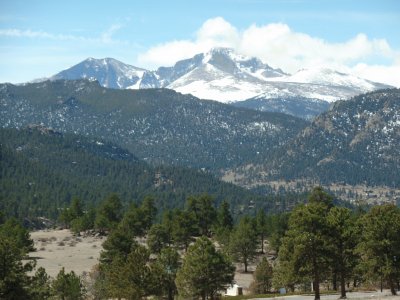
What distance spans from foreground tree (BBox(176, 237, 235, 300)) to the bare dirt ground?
3952cm

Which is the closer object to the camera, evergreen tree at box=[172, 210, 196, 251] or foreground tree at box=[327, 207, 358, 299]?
foreground tree at box=[327, 207, 358, 299]

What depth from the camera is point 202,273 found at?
271 ft

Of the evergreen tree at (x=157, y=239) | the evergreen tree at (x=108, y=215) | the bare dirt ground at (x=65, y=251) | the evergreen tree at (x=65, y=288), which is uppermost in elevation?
the evergreen tree at (x=108, y=215)

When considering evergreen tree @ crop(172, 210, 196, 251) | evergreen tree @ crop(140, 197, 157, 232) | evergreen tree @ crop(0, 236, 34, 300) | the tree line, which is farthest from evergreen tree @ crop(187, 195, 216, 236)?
evergreen tree @ crop(0, 236, 34, 300)

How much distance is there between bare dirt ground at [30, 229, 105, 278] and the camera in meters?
128

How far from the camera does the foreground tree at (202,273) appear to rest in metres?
82.2

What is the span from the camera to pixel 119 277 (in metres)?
79.4

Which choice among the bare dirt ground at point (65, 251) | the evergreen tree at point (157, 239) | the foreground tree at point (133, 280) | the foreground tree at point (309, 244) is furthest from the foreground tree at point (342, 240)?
the evergreen tree at point (157, 239)

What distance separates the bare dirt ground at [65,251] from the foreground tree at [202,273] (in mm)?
39522

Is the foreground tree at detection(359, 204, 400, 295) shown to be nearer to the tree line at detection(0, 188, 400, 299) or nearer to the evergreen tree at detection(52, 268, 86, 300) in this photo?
the tree line at detection(0, 188, 400, 299)

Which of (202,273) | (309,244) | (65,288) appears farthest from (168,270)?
(309,244)

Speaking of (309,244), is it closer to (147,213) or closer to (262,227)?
(262,227)

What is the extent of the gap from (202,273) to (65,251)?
73.4 m

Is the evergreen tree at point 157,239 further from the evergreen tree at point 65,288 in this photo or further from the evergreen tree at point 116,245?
the evergreen tree at point 65,288
